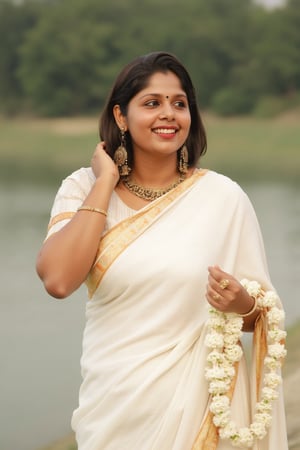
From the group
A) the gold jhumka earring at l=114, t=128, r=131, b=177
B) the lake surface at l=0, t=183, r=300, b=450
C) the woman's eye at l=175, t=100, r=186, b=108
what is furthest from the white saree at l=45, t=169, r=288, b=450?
the lake surface at l=0, t=183, r=300, b=450

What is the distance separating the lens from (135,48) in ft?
163

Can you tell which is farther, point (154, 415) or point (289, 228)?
point (289, 228)

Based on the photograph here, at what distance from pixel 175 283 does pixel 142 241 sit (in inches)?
5.5

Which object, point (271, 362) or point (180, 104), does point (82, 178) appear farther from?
point (271, 362)

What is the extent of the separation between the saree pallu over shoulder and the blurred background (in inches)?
75.2

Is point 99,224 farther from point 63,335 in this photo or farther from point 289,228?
point 289,228

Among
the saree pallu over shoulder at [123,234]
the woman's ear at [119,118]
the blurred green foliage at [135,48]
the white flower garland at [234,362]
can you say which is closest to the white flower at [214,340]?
the white flower garland at [234,362]

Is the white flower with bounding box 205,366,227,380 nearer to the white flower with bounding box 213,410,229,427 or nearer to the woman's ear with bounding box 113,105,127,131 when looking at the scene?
the white flower with bounding box 213,410,229,427

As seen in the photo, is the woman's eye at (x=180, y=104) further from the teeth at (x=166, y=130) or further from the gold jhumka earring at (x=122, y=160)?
the gold jhumka earring at (x=122, y=160)

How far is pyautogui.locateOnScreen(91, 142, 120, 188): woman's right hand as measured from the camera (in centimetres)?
247

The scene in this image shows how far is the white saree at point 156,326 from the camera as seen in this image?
233 cm

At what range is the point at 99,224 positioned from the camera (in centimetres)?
238

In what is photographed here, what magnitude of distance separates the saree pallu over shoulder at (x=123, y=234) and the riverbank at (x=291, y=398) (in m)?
1.71

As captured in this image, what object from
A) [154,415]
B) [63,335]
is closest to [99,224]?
[154,415]
